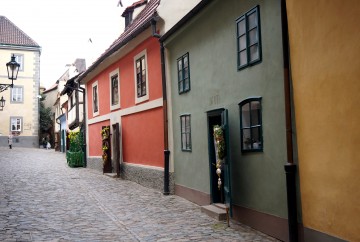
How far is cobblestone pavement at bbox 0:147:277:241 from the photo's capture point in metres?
7.16

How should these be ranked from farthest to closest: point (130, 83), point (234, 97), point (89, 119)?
point (89, 119)
point (130, 83)
point (234, 97)

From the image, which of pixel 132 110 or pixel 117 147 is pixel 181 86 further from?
pixel 117 147

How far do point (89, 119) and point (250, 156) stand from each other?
52.8ft

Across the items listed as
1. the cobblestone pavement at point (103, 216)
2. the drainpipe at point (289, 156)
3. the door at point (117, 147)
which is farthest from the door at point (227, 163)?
the door at point (117, 147)

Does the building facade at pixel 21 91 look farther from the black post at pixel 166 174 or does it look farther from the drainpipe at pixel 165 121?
the black post at pixel 166 174

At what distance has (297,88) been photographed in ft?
20.1

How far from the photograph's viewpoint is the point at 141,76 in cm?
1428

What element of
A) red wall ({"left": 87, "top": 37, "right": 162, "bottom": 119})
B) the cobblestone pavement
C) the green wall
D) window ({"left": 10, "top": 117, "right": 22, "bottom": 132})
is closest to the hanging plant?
red wall ({"left": 87, "top": 37, "right": 162, "bottom": 119})

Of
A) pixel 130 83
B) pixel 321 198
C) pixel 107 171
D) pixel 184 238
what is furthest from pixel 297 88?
pixel 107 171

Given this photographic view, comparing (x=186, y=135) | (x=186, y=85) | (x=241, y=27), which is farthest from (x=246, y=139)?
(x=186, y=85)

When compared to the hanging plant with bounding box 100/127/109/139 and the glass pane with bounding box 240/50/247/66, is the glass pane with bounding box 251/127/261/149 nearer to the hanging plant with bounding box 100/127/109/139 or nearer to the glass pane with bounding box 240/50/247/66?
the glass pane with bounding box 240/50/247/66

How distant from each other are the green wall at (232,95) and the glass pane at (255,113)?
0.19 metres

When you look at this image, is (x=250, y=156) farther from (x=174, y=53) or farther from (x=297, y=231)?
(x=174, y=53)

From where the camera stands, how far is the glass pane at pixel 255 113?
7.34m
